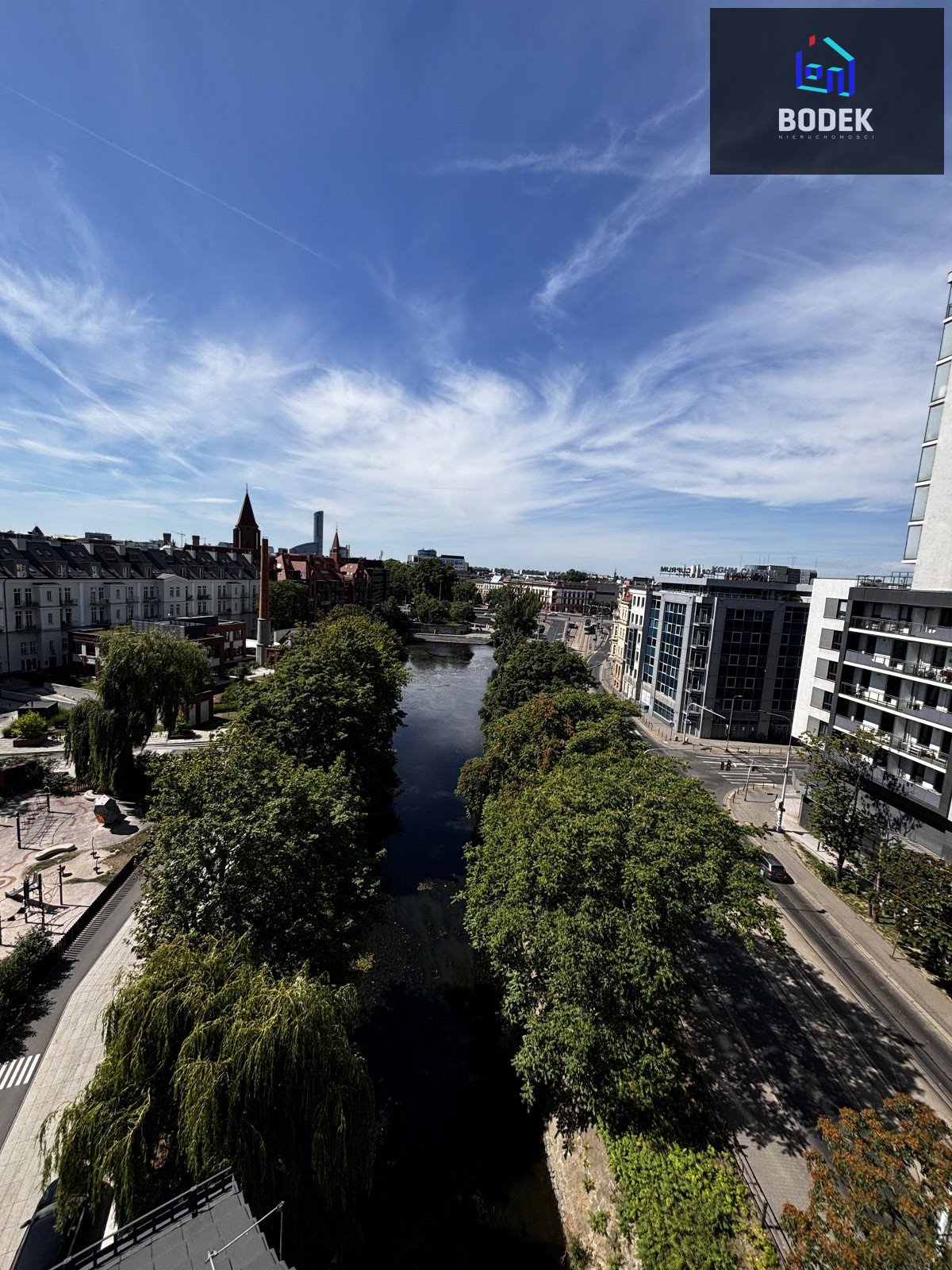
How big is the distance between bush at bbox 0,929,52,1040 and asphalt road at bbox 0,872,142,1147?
1.24ft

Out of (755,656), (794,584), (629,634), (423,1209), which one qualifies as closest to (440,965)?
(423,1209)

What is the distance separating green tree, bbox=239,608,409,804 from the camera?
93.9 ft

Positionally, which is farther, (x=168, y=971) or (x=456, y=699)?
(x=456, y=699)

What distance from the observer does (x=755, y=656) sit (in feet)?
188

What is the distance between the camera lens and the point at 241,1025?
1105cm

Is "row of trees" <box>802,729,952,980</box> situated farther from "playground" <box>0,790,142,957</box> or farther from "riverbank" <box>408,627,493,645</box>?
"riverbank" <box>408,627,493,645</box>

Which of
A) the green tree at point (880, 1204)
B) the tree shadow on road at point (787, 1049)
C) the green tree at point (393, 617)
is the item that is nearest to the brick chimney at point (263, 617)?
the green tree at point (393, 617)

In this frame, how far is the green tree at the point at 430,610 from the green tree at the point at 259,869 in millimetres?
127327

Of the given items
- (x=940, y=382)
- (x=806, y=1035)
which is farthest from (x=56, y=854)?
(x=940, y=382)

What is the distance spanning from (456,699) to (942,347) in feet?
185

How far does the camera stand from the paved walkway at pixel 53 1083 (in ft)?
42.3

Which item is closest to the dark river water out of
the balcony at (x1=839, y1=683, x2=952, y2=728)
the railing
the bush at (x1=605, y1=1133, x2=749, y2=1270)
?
the bush at (x1=605, y1=1133, x2=749, y2=1270)

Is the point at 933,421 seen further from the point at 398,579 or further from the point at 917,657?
the point at 398,579

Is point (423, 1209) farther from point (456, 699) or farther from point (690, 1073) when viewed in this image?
point (456, 699)
